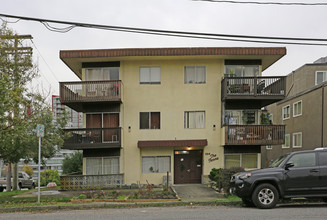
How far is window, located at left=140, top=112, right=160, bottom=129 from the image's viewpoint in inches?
738

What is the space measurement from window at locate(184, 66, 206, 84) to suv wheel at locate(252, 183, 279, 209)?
10.5 metres

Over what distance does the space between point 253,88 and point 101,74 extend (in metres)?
9.51

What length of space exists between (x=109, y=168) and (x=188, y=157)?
16.4 feet

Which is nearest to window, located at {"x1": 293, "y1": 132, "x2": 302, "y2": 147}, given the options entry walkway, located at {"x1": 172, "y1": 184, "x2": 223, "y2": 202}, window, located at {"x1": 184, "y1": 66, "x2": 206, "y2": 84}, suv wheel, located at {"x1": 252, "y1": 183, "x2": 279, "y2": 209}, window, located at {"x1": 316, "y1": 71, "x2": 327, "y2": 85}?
window, located at {"x1": 316, "y1": 71, "x2": 327, "y2": 85}

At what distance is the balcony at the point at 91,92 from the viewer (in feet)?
58.0

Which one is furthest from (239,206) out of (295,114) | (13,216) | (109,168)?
(295,114)

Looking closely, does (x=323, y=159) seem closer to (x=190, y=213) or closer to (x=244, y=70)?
(x=190, y=213)

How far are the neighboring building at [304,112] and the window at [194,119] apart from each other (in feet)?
27.6

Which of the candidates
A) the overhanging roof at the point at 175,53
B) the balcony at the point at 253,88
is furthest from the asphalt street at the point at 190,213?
the overhanging roof at the point at 175,53

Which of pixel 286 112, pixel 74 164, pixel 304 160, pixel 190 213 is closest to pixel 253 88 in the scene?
pixel 304 160

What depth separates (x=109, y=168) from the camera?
1864 cm

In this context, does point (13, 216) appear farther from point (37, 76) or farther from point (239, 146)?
point (239, 146)

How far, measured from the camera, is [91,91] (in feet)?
59.2

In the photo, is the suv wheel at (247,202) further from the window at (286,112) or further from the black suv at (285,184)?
the window at (286,112)
